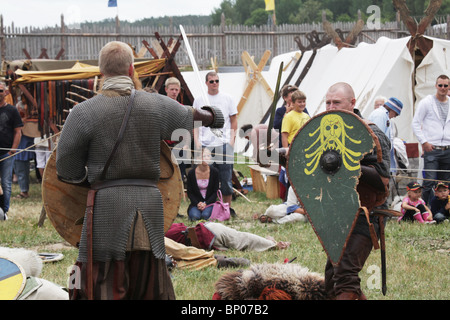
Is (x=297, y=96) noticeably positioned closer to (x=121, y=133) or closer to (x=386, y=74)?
(x=386, y=74)

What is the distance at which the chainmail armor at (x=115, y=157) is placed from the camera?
3.23 meters

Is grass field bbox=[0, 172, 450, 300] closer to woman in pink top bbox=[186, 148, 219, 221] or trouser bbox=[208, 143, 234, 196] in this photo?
woman in pink top bbox=[186, 148, 219, 221]

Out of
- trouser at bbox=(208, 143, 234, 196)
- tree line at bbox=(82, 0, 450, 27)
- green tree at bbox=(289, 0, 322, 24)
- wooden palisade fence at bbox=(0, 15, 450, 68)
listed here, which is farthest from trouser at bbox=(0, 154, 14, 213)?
green tree at bbox=(289, 0, 322, 24)

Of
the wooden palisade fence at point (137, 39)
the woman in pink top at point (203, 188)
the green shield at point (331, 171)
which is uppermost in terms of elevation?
the wooden palisade fence at point (137, 39)

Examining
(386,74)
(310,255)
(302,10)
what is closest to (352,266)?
(310,255)

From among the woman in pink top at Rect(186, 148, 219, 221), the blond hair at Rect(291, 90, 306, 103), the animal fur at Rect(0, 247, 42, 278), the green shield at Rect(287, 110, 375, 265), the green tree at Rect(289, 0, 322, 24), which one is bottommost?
the woman in pink top at Rect(186, 148, 219, 221)

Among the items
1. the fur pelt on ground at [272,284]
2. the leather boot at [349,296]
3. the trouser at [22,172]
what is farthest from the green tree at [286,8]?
the leather boot at [349,296]

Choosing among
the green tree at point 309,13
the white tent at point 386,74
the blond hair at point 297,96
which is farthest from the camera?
the green tree at point 309,13

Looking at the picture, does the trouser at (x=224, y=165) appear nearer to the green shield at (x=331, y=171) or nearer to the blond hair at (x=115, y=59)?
the green shield at (x=331, y=171)

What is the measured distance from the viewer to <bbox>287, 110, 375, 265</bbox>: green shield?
3.58 metres

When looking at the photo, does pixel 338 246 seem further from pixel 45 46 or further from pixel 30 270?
pixel 45 46

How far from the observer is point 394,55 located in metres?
10.4

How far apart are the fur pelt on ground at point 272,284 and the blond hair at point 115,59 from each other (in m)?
1.48

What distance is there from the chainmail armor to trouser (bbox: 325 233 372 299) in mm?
1041
